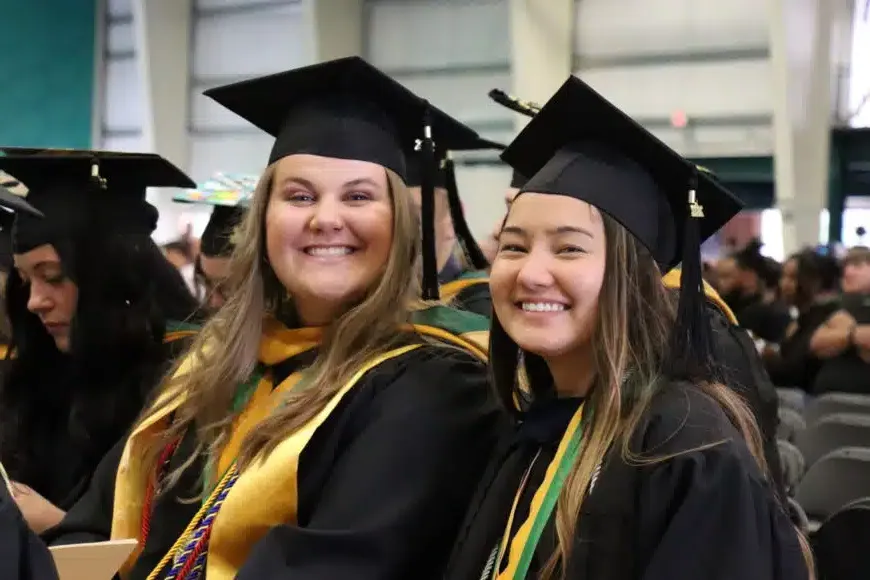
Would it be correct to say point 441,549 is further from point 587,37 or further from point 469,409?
point 587,37

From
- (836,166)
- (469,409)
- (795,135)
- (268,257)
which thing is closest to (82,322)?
(268,257)

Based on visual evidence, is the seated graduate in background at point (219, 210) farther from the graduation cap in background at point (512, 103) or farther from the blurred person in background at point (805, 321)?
the blurred person in background at point (805, 321)

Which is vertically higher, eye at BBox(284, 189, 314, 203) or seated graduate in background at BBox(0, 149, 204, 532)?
eye at BBox(284, 189, 314, 203)

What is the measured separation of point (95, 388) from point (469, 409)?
115 cm

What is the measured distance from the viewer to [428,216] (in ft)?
6.16

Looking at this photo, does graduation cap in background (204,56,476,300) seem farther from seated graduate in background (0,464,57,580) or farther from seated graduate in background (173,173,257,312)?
seated graduate in background (173,173,257,312)

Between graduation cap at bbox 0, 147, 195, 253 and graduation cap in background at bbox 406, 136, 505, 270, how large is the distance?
0.65m

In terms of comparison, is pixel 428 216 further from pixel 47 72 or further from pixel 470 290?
pixel 47 72

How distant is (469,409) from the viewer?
1.73 meters

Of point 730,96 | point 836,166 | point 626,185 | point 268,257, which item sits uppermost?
point 730,96

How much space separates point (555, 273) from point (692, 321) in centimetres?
25

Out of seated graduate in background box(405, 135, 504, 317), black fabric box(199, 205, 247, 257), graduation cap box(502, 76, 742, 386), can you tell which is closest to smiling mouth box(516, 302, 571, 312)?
graduation cap box(502, 76, 742, 386)

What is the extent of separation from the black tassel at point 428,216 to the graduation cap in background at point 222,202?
118 cm

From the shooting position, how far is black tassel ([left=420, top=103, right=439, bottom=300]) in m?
1.88
